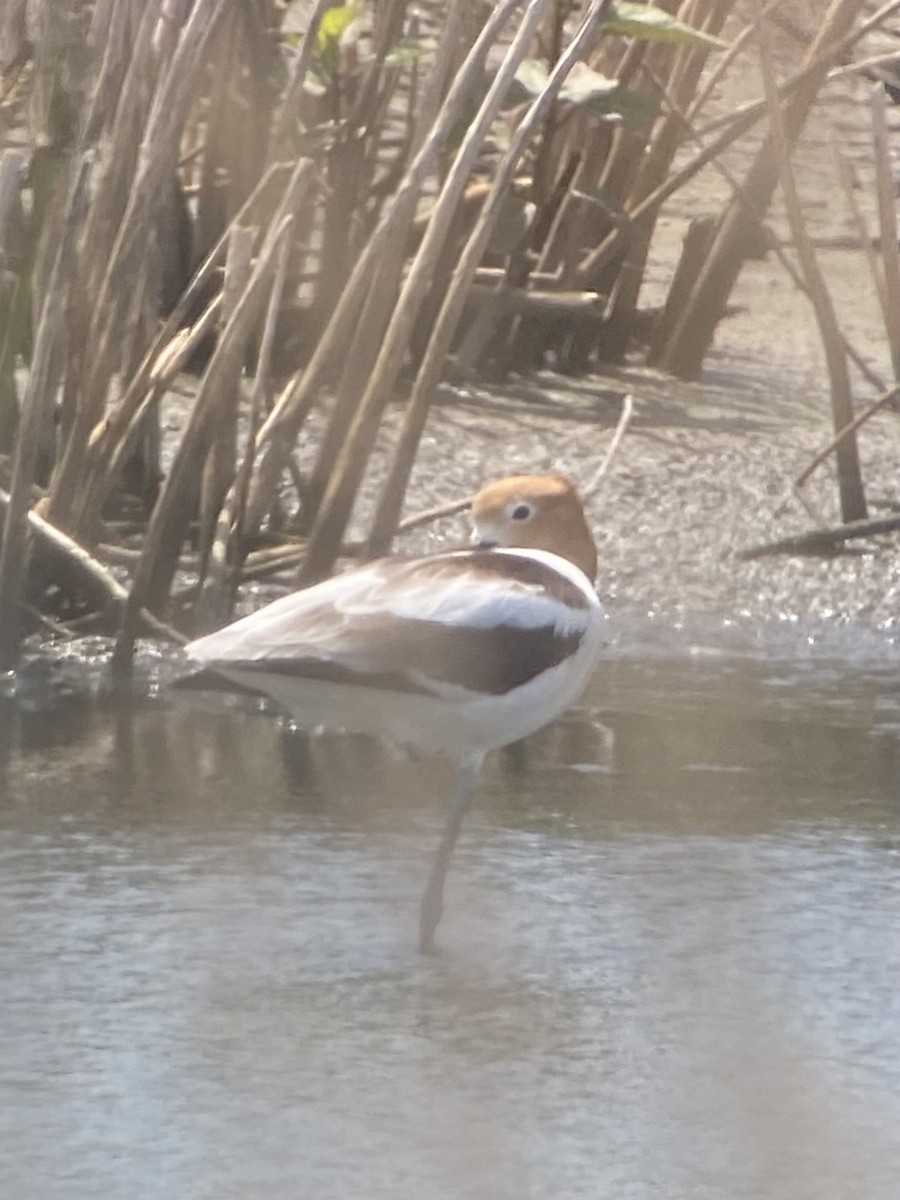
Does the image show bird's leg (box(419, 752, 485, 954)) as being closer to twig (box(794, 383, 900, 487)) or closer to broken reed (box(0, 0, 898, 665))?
broken reed (box(0, 0, 898, 665))

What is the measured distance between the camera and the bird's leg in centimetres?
384

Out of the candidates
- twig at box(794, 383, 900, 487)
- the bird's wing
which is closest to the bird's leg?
the bird's wing

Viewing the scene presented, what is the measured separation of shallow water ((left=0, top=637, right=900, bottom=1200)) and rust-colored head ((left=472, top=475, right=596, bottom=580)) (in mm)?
507

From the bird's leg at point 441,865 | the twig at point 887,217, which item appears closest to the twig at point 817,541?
the twig at point 887,217

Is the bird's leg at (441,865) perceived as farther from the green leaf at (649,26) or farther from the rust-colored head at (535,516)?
the green leaf at (649,26)

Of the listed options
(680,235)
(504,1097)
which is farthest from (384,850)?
(680,235)

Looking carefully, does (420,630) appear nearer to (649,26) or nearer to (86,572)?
(86,572)

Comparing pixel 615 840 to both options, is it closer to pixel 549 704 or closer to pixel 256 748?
pixel 549 704

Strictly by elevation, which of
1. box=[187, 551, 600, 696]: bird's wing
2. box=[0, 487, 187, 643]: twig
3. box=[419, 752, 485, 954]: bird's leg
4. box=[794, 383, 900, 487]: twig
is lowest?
box=[0, 487, 187, 643]: twig

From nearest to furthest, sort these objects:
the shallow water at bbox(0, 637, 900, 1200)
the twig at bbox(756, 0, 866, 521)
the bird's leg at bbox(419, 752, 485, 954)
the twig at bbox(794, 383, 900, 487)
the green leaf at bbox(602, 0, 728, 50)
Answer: the shallow water at bbox(0, 637, 900, 1200) → the bird's leg at bbox(419, 752, 485, 954) → the twig at bbox(756, 0, 866, 521) → the twig at bbox(794, 383, 900, 487) → the green leaf at bbox(602, 0, 728, 50)

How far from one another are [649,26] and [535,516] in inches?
98.2

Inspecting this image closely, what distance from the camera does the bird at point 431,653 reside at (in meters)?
3.86

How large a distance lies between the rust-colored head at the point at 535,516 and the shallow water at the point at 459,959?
0.51 meters

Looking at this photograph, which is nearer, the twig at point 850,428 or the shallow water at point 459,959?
the shallow water at point 459,959
